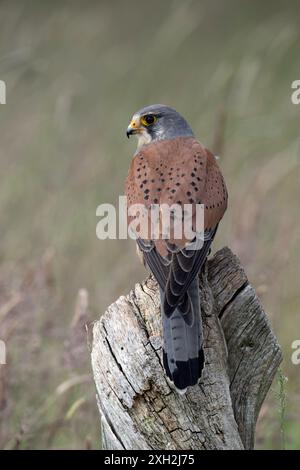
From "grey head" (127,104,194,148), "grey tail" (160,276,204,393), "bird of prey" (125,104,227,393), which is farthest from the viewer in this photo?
"grey head" (127,104,194,148)

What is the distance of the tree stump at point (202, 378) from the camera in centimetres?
294

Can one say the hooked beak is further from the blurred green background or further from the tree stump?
the tree stump

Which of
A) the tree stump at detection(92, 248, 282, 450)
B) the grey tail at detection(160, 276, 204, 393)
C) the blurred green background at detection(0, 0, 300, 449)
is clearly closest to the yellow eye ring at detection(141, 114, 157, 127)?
the blurred green background at detection(0, 0, 300, 449)

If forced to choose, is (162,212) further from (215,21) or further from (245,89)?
(215,21)

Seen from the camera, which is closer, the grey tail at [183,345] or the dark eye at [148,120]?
the grey tail at [183,345]

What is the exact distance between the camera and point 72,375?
14.9 ft

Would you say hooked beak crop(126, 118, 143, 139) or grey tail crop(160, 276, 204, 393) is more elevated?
hooked beak crop(126, 118, 143, 139)

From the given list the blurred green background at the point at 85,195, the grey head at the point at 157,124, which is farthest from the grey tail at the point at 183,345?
the grey head at the point at 157,124

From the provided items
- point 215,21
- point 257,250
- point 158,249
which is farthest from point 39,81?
point 215,21

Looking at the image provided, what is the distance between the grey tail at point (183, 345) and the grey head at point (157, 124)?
1566mm

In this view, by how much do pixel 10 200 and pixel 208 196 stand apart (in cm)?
239

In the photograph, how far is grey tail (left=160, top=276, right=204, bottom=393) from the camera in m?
2.92

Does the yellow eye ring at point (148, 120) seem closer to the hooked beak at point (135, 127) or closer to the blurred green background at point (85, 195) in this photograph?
the hooked beak at point (135, 127)

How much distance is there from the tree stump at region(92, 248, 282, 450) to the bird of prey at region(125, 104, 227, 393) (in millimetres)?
63
